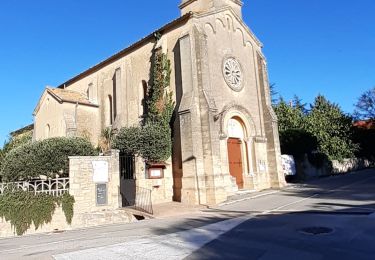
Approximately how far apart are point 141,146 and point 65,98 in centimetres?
1074

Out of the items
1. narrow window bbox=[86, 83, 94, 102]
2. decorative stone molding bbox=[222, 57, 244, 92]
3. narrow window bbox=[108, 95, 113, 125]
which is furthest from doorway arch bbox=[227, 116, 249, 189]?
narrow window bbox=[86, 83, 94, 102]

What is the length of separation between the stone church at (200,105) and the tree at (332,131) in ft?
41.8

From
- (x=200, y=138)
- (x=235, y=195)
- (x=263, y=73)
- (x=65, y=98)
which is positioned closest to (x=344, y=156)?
(x=263, y=73)

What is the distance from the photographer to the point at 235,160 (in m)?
22.1

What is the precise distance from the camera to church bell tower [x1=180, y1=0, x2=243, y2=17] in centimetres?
2336

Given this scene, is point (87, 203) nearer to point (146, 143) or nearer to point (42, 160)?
point (42, 160)

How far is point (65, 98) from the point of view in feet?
87.4

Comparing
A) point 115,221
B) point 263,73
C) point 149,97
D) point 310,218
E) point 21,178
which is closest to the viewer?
point 310,218

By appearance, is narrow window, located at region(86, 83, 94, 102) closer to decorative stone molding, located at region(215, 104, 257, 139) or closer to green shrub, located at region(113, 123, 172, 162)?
green shrub, located at region(113, 123, 172, 162)

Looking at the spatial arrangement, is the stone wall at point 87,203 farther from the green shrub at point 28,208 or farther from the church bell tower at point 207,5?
the church bell tower at point 207,5

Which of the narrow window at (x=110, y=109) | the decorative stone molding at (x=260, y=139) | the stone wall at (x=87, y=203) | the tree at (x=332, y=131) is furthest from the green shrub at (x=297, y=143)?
the stone wall at (x=87, y=203)

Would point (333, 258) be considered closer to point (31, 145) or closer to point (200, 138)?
point (200, 138)

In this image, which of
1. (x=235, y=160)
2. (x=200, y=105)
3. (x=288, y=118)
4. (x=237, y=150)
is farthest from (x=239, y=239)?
(x=288, y=118)

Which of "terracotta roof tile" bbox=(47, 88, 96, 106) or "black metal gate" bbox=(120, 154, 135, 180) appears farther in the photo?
"terracotta roof tile" bbox=(47, 88, 96, 106)
